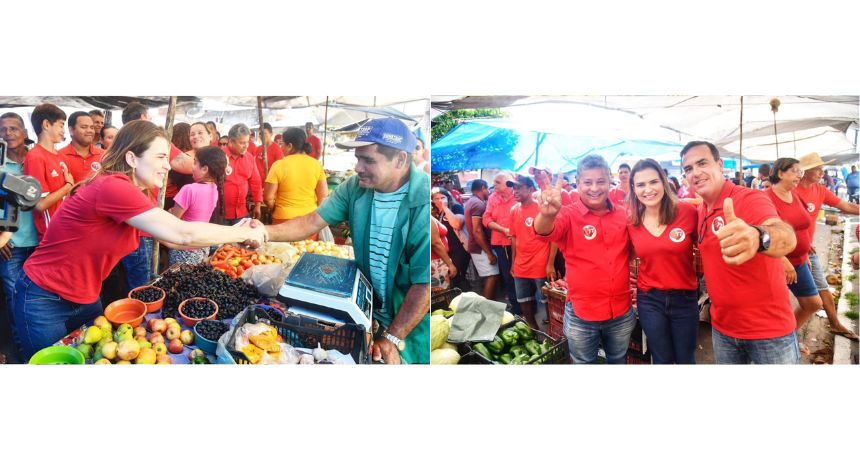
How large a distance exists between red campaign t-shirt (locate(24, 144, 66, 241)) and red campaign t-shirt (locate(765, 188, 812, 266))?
5.05 meters

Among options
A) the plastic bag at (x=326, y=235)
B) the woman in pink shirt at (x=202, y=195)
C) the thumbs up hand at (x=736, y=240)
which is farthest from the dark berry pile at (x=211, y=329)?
the thumbs up hand at (x=736, y=240)

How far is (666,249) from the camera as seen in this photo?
369 centimetres

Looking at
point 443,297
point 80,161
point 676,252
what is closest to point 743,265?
point 676,252

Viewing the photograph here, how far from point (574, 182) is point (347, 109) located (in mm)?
1751

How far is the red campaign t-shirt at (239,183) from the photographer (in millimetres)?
4059

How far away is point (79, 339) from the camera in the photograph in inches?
148

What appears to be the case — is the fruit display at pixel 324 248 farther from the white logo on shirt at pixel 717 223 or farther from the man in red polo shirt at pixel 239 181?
the white logo on shirt at pixel 717 223

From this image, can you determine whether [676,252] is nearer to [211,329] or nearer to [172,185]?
[211,329]

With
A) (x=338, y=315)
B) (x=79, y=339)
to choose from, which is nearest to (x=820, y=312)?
(x=338, y=315)

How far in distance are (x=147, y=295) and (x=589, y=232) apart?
3.23 metres

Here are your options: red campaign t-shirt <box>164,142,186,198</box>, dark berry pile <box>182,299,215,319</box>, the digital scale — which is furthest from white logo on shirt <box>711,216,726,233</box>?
red campaign t-shirt <box>164,142,186,198</box>

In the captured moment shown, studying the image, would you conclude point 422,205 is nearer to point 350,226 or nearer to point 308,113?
point 350,226

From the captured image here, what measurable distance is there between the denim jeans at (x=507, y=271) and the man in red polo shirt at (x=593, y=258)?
33cm

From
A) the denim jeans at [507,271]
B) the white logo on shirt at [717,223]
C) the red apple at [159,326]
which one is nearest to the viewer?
the white logo on shirt at [717,223]
